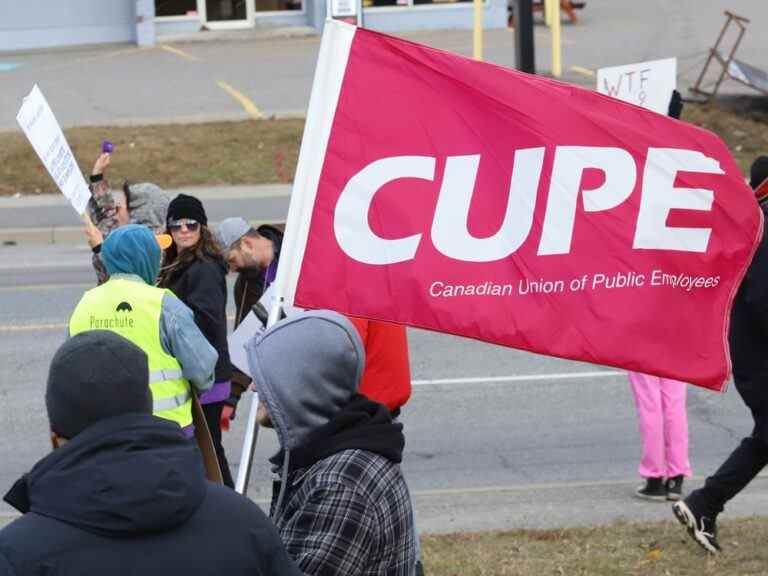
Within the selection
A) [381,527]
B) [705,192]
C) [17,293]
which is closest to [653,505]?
[705,192]

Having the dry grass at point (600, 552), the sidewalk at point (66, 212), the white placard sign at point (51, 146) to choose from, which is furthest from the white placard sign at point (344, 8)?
the dry grass at point (600, 552)

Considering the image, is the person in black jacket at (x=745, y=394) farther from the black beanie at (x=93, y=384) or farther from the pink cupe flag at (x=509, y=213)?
the black beanie at (x=93, y=384)

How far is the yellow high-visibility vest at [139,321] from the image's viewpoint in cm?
576

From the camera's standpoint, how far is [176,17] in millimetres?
31438

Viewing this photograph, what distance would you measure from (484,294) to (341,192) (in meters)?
0.57

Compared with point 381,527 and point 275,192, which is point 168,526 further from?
point 275,192

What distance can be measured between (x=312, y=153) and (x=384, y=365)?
1051 millimetres

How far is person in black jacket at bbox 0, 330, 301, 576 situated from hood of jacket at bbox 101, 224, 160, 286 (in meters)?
2.87

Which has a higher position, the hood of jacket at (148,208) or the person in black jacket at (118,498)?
the person in black jacket at (118,498)

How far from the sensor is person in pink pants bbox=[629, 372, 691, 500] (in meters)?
7.55

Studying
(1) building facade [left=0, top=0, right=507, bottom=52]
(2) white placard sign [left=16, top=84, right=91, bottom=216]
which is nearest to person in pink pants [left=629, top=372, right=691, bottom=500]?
(2) white placard sign [left=16, top=84, right=91, bottom=216]

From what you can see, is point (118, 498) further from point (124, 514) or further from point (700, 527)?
point (700, 527)

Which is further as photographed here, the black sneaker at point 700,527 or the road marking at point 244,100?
the road marking at point 244,100

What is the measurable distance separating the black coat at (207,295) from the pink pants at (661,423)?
2198 millimetres
